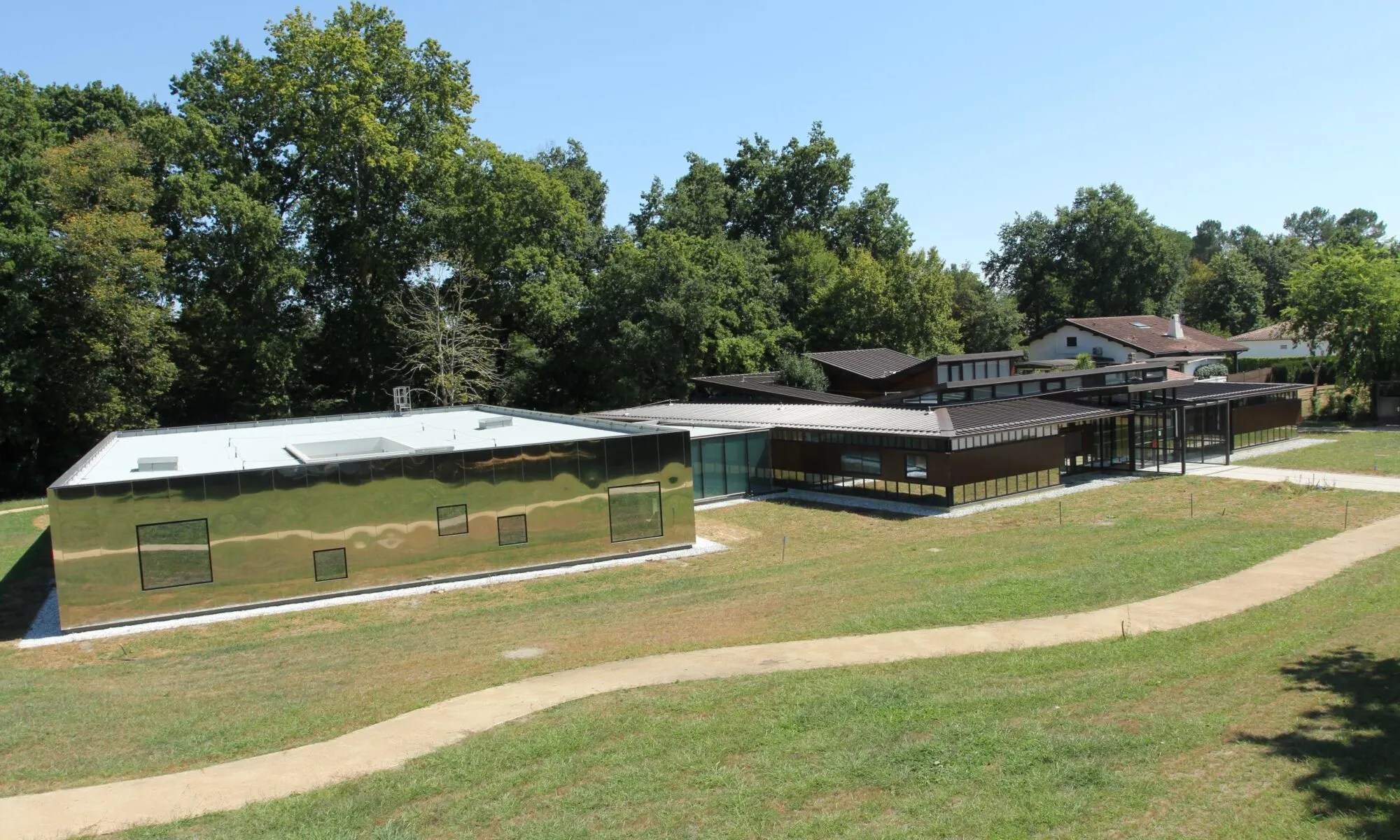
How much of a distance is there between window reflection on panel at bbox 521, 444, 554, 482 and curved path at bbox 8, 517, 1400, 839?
10.9 m

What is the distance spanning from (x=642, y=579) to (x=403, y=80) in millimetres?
36465

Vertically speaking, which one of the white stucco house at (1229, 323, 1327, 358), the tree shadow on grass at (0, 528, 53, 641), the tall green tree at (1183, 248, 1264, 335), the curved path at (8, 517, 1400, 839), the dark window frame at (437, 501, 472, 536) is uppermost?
the tall green tree at (1183, 248, 1264, 335)

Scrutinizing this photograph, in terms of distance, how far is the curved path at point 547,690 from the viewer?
9977 mm

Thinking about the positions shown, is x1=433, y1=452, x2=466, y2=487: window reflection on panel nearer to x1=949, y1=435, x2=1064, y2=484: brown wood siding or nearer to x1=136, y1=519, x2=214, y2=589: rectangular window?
x1=136, y1=519, x2=214, y2=589: rectangular window

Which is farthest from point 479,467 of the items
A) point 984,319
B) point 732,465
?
point 984,319

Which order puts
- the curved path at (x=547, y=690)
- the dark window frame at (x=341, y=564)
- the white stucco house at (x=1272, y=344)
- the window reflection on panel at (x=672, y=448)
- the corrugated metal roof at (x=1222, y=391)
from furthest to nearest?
the white stucco house at (x=1272, y=344)
the corrugated metal roof at (x=1222, y=391)
the window reflection on panel at (x=672, y=448)
the dark window frame at (x=341, y=564)
the curved path at (x=547, y=690)

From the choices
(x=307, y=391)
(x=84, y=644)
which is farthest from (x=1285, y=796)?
(x=307, y=391)

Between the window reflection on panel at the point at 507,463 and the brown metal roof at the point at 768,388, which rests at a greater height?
the brown metal roof at the point at 768,388

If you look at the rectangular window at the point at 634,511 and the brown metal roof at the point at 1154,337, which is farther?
the brown metal roof at the point at 1154,337

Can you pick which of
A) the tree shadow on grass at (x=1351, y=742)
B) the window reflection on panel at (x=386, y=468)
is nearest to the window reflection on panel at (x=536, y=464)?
the window reflection on panel at (x=386, y=468)

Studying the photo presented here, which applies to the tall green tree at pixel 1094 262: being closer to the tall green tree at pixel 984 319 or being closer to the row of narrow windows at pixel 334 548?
the tall green tree at pixel 984 319

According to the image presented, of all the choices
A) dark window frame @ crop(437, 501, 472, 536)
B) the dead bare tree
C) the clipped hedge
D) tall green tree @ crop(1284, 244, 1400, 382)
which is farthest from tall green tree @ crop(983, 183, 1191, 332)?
dark window frame @ crop(437, 501, 472, 536)

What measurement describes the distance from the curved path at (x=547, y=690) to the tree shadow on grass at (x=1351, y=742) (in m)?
3.66

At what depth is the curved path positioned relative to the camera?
998 centimetres
